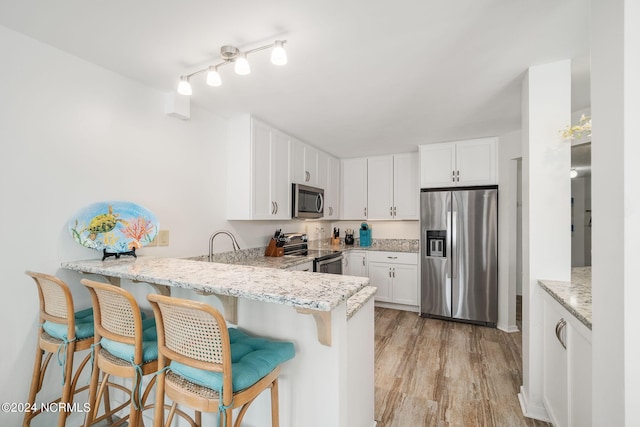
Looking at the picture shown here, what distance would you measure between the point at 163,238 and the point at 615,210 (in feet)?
8.35

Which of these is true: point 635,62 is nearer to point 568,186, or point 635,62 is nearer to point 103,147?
point 568,186

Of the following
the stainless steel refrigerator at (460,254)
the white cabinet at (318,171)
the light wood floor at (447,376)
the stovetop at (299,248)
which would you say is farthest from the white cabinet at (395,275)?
the white cabinet at (318,171)

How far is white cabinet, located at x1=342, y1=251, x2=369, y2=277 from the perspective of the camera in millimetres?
4168

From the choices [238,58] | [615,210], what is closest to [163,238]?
[238,58]

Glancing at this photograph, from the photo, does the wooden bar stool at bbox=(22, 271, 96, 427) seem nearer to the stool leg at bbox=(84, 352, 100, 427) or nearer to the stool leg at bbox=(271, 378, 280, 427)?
the stool leg at bbox=(84, 352, 100, 427)

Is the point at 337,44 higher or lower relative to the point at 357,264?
higher

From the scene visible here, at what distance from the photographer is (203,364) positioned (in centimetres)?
101

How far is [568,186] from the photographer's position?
178cm

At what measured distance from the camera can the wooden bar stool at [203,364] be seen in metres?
0.97

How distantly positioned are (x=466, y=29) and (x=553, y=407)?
219 cm

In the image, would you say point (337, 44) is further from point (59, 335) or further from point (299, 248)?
point (299, 248)

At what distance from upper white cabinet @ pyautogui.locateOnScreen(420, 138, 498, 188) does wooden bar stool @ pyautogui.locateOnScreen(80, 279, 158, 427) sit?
135 inches

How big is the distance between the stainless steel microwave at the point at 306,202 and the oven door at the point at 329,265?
60 centimetres

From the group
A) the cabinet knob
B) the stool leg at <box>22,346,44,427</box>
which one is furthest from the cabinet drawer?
the stool leg at <box>22,346,44,427</box>
